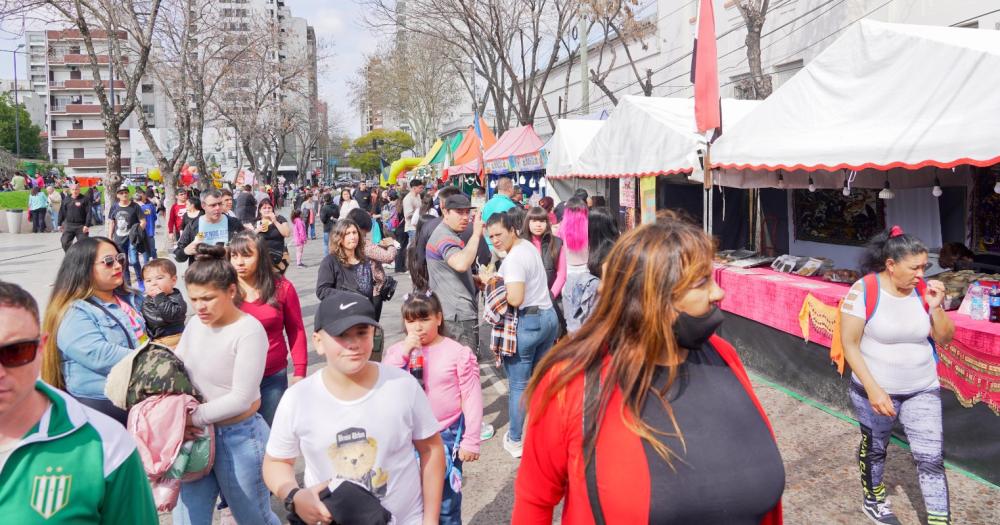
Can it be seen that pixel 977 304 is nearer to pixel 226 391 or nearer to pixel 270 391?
pixel 270 391

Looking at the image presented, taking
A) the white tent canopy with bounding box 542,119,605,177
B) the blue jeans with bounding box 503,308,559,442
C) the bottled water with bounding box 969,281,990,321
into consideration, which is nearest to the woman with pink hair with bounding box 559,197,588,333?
the blue jeans with bounding box 503,308,559,442

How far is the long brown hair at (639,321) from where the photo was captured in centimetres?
171

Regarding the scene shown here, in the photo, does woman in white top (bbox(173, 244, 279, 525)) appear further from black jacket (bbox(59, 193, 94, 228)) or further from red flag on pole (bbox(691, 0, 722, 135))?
black jacket (bbox(59, 193, 94, 228))

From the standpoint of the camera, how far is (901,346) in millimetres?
3855

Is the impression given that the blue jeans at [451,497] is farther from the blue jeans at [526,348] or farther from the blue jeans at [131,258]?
the blue jeans at [131,258]

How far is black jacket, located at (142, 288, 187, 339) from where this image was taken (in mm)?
4082

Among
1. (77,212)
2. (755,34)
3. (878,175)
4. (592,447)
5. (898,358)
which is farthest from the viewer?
(755,34)

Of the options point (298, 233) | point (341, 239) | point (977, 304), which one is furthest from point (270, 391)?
point (298, 233)

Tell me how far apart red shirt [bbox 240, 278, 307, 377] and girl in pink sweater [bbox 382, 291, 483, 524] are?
0.90 meters

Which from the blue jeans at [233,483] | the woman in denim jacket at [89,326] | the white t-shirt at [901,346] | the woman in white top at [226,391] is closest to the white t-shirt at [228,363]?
the woman in white top at [226,391]

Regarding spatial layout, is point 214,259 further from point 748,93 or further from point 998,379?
point 748,93

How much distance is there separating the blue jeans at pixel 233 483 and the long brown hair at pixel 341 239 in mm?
2354

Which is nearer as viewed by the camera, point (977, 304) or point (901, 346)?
point (901, 346)

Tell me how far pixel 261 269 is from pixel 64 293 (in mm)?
1067
